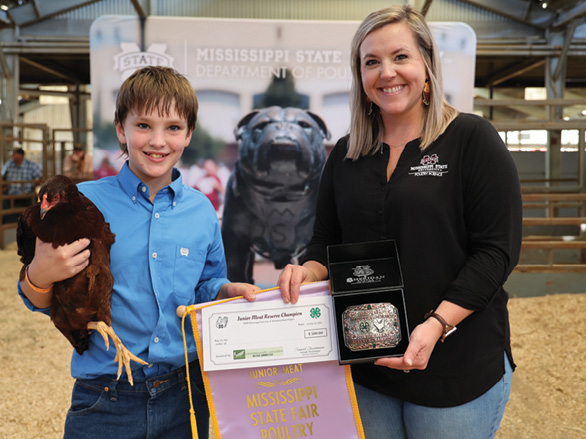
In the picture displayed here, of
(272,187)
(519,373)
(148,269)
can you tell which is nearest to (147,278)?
(148,269)

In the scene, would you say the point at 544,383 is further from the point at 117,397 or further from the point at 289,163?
the point at 117,397

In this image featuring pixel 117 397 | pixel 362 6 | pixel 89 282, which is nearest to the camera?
pixel 89 282

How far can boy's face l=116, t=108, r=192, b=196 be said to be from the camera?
4.27 feet

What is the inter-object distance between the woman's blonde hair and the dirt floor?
2237mm

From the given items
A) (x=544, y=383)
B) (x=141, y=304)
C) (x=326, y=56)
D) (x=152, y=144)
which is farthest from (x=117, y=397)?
(x=326, y=56)

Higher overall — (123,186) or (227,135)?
(227,135)

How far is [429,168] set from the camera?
1267 mm

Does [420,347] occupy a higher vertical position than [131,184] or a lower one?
lower

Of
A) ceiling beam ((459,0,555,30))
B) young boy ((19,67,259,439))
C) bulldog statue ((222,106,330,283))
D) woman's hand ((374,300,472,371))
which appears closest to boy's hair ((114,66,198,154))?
young boy ((19,67,259,439))

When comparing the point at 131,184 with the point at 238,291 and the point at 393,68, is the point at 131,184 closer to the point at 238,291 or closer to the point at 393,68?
the point at 238,291

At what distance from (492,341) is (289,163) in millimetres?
3811

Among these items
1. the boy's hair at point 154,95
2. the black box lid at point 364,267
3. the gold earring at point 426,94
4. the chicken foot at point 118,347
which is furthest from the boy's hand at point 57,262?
the gold earring at point 426,94

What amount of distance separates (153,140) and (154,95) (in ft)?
0.37

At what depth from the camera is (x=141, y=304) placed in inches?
50.3
